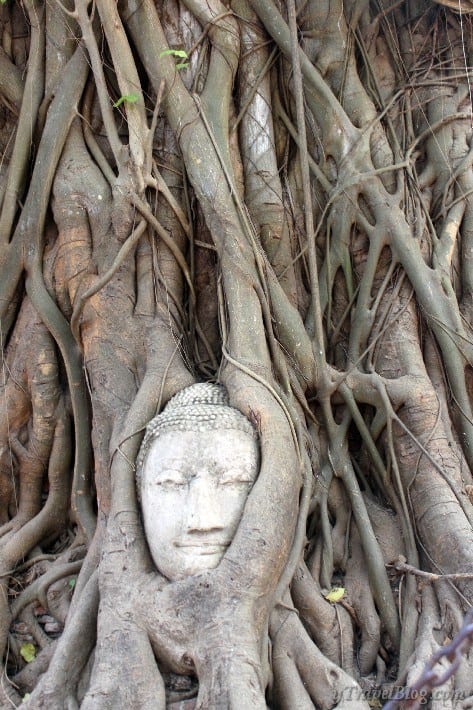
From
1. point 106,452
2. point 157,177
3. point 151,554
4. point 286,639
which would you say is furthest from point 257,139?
point 286,639

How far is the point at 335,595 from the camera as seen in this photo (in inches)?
114

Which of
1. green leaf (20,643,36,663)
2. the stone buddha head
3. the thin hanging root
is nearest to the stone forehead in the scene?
the stone buddha head

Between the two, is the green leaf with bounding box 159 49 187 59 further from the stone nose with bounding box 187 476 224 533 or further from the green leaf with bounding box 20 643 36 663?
the green leaf with bounding box 20 643 36 663

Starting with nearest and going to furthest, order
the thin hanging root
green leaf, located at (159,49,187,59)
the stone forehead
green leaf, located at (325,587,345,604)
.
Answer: the stone forehead
green leaf, located at (325,587,345,604)
the thin hanging root
green leaf, located at (159,49,187,59)

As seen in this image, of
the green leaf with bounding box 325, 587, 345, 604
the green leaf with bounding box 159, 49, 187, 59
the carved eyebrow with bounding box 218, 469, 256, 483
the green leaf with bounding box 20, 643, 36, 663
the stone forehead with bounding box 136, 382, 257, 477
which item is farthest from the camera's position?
the green leaf with bounding box 159, 49, 187, 59

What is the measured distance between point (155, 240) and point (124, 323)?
450 millimetres

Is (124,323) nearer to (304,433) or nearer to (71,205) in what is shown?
(71,205)

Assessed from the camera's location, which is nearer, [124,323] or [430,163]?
[124,323]

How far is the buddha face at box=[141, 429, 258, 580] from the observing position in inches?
100

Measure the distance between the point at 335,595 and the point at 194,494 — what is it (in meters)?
0.78

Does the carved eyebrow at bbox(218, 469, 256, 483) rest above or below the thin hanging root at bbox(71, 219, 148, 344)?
below

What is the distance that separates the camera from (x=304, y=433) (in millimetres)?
3158

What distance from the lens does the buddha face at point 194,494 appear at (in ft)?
8.34

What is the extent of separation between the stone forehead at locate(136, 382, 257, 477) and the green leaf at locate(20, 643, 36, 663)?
95 cm
